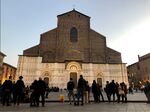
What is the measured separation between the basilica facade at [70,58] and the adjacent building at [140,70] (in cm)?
1886

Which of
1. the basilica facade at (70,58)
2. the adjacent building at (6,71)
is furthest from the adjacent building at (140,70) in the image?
the adjacent building at (6,71)

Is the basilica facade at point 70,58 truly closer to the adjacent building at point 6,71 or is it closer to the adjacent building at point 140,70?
the adjacent building at point 6,71

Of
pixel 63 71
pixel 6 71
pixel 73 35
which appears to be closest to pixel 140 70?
pixel 73 35

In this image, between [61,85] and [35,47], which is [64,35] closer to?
[35,47]

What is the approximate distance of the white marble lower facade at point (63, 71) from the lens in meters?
28.2

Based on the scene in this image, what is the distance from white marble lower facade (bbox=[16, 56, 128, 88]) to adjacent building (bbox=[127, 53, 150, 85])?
61.9 ft

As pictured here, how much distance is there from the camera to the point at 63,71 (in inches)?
1141

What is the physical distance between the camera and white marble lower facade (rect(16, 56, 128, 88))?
92.4 feet

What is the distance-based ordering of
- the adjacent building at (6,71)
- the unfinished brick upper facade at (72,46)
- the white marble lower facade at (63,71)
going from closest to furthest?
the white marble lower facade at (63,71) → the unfinished brick upper facade at (72,46) → the adjacent building at (6,71)

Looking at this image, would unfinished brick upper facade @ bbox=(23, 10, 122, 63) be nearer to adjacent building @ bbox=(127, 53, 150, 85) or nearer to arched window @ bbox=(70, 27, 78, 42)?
arched window @ bbox=(70, 27, 78, 42)

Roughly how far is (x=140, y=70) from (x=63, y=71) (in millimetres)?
29637

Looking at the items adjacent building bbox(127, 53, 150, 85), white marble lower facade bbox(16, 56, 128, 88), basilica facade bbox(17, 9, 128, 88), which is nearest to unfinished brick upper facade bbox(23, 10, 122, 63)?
basilica facade bbox(17, 9, 128, 88)

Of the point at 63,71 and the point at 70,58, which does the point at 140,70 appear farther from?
the point at 63,71

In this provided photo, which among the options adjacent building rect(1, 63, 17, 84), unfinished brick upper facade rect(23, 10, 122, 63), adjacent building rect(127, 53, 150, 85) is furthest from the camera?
adjacent building rect(127, 53, 150, 85)
